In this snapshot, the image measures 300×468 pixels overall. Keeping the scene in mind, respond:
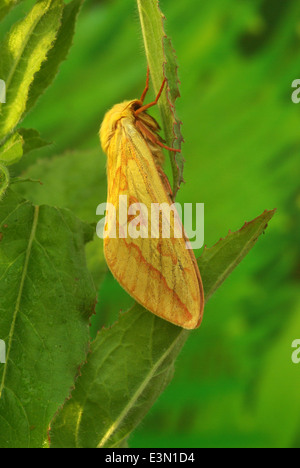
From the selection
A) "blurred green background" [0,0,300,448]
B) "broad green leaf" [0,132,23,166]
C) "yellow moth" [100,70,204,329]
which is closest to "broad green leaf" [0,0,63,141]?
"broad green leaf" [0,132,23,166]

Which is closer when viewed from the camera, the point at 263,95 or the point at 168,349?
the point at 168,349

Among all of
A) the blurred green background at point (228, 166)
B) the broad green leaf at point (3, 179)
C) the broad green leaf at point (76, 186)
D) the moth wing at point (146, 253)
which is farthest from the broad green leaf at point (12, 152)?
the blurred green background at point (228, 166)

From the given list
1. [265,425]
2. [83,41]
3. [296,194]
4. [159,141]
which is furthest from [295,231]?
[159,141]

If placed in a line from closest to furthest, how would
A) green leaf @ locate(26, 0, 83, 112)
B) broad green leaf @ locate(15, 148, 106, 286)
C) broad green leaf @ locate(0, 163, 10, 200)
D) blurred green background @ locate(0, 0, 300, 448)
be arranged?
broad green leaf @ locate(0, 163, 10, 200)
green leaf @ locate(26, 0, 83, 112)
broad green leaf @ locate(15, 148, 106, 286)
blurred green background @ locate(0, 0, 300, 448)

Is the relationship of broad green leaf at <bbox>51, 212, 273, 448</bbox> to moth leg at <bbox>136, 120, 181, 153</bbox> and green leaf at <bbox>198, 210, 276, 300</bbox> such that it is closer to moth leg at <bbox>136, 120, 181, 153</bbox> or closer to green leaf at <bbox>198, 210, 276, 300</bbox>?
green leaf at <bbox>198, 210, 276, 300</bbox>

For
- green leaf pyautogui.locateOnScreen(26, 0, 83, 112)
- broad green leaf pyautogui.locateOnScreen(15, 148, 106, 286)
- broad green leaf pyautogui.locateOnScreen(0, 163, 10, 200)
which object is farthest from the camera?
broad green leaf pyautogui.locateOnScreen(15, 148, 106, 286)

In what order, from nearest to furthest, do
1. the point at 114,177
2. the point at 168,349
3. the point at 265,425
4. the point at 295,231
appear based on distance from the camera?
the point at 168,349 → the point at 114,177 → the point at 265,425 → the point at 295,231
